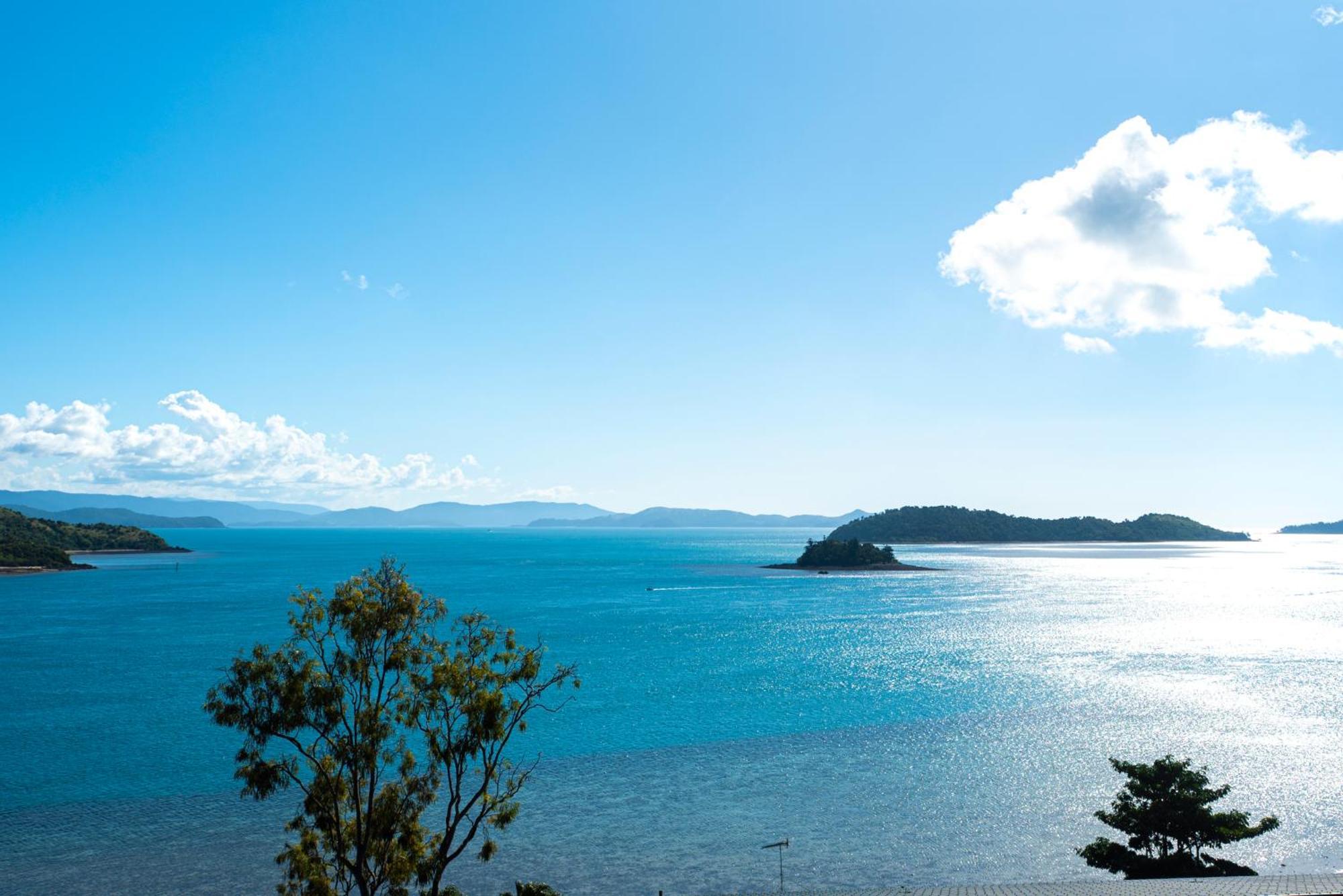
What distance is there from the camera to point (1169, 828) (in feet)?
101

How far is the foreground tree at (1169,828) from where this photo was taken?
29.7 m

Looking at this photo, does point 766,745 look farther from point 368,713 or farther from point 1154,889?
point 368,713

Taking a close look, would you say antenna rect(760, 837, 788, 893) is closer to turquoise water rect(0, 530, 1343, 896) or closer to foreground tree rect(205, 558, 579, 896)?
turquoise water rect(0, 530, 1343, 896)

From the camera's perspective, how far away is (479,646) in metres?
22.3

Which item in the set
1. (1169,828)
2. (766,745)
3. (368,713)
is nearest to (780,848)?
(1169,828)

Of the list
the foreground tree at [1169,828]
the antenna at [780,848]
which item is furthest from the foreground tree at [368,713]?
the foreground tree at [1169,828]

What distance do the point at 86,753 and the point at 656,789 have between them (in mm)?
31971

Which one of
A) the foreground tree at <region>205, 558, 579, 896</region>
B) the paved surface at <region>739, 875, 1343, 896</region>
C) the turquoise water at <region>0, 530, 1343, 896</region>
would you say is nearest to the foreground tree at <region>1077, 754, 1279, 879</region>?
the turquoise water at <region>0, 530, 1343, 896</region>

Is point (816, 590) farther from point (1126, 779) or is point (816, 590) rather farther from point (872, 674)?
point (1126, 779)

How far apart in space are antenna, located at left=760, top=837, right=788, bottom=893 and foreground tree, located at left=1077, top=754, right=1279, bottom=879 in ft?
35.5

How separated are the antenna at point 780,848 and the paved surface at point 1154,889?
51.2 inches

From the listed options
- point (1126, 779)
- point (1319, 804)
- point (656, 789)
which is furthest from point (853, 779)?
point (1319, 804)

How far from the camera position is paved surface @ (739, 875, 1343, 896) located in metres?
25.1

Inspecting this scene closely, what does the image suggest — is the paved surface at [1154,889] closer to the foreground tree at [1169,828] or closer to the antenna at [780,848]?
the antenna at [780,848]
